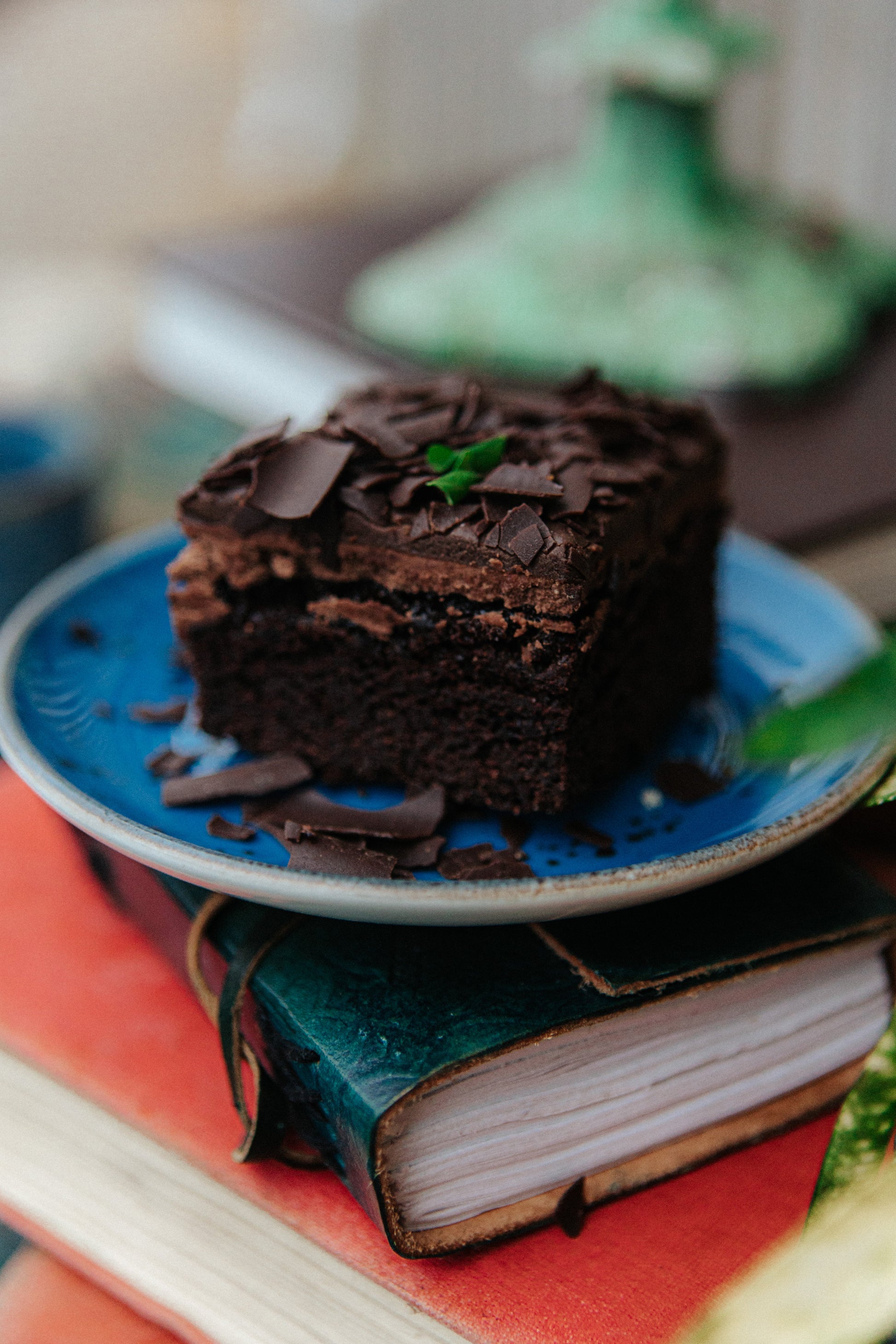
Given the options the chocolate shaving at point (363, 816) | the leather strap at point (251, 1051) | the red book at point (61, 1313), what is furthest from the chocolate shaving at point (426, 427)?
the red book at point (61, 1313)

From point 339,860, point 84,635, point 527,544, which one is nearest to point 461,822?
point 339,860

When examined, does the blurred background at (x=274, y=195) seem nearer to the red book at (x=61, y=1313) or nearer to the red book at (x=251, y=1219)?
the red book at (x=251, y=1219)

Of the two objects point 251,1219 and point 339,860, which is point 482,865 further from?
point 251,1219

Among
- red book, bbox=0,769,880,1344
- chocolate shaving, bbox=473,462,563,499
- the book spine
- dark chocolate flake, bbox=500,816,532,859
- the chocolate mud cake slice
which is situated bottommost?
red book, bbox=0,769,880,1344

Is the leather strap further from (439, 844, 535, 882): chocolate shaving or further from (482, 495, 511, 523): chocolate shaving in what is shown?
(482, 495, 511, 523): chocolate shaving

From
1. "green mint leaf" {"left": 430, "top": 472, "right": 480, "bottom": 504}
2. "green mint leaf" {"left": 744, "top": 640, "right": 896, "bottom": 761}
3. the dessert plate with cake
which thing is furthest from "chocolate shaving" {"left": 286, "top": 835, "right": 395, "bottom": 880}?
"green mint leaf" {"left": 744, "top": 640, "right": 896, "bottom": 761}
